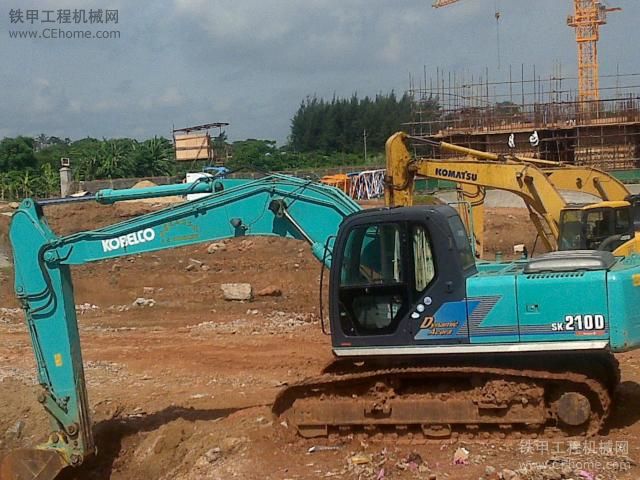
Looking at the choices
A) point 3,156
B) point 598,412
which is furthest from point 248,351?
point 3,156

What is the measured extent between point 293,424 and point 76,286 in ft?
47.2

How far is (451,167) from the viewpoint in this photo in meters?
14.5

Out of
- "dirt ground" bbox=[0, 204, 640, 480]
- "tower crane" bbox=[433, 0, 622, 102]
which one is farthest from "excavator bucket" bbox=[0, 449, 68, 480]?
"tower crane" bbox=[433, 0, 622, 102]

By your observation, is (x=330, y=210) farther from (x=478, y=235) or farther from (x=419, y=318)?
(x=478, y=235)

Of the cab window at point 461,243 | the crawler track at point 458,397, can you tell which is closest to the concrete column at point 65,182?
the crawler track at point 458,397

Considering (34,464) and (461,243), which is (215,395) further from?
(461,243)

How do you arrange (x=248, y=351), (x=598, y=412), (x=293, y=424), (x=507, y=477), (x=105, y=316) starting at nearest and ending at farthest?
(x=507, y=477) → (x=598, y=412) → (x=293, y=424) → (x=248, y=351) → (x=105, y=316)

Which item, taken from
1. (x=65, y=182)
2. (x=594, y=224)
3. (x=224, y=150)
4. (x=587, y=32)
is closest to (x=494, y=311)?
(x=594, y=224)

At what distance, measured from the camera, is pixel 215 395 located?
10.9 m

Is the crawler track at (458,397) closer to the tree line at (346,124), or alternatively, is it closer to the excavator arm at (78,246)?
the excavator arm at (78,246)

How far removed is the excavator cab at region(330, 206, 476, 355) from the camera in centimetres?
766

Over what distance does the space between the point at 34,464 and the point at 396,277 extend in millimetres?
4050

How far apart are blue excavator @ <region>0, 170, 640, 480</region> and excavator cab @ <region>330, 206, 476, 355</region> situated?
1cm

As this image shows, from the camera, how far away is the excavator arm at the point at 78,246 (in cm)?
823
